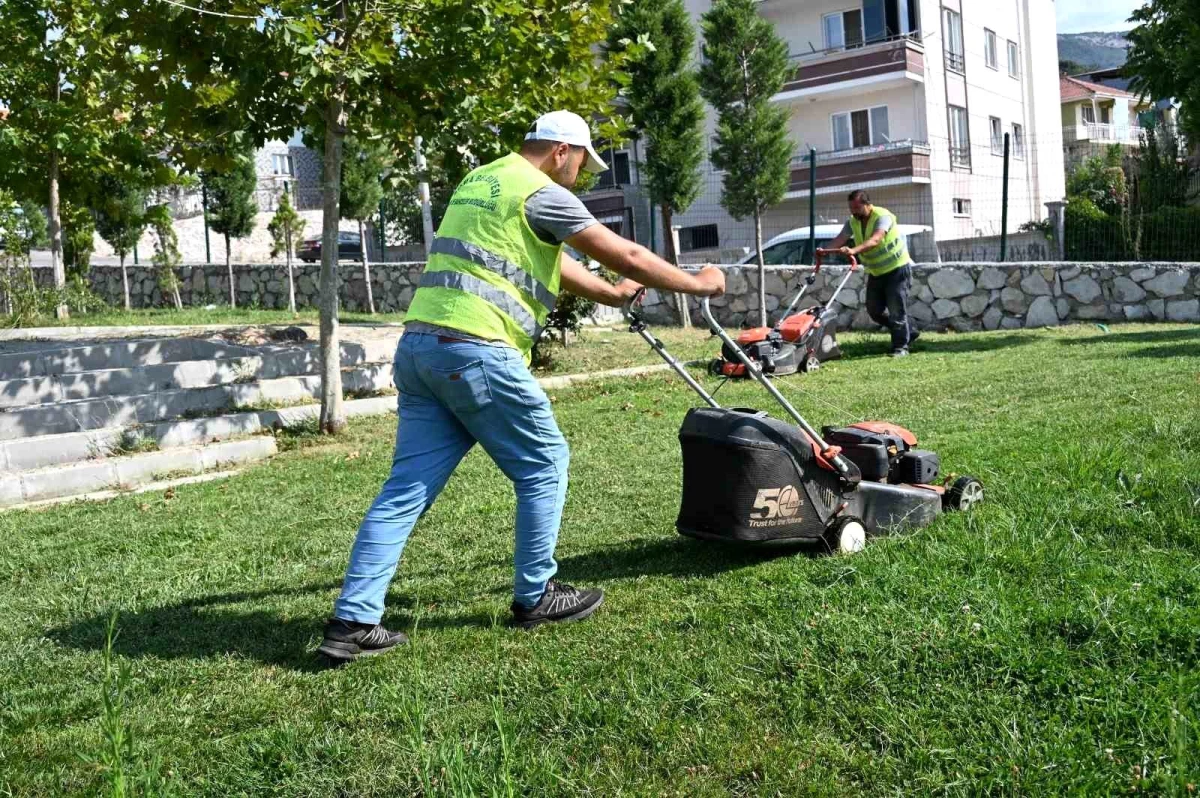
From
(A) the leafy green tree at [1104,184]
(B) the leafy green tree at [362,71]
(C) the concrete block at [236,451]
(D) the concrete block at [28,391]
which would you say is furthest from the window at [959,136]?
(D) the concrete block at [28,391]

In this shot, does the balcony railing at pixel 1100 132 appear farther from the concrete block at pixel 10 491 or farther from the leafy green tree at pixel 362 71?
the concrete block at pixel 10 491

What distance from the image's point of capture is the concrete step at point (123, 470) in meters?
7.97

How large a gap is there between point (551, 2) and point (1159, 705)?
7.95 metres

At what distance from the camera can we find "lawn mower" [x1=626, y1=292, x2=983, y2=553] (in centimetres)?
456

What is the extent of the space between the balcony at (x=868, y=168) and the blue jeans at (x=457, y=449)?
26875 mm

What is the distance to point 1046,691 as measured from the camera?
10.8 ft

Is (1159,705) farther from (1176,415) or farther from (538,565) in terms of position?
(1176,415)

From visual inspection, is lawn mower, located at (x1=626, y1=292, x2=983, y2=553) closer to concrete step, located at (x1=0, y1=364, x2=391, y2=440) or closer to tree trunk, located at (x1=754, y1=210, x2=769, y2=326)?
concrete step, located at (x1=0, y1=364, x2=391, y2=440)

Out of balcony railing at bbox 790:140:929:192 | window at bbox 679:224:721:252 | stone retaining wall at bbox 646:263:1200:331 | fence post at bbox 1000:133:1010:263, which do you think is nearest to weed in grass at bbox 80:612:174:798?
stone retaining wall at bbox 646:263:1200:331

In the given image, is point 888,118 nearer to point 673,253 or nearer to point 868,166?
point 868,166

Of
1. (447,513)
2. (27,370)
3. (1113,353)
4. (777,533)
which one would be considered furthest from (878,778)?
(27,370)

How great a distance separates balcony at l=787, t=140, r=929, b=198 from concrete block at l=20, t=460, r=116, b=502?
24.1 metres

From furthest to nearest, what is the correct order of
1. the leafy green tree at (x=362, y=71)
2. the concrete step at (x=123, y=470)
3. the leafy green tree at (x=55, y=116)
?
the leafy green tree at (x=55, y=116), the leafy green tree at (x=362, y=71), the concrete step at (x=123, y=470)

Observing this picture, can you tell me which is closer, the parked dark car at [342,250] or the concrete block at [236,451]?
the concrete block at [236,451]
